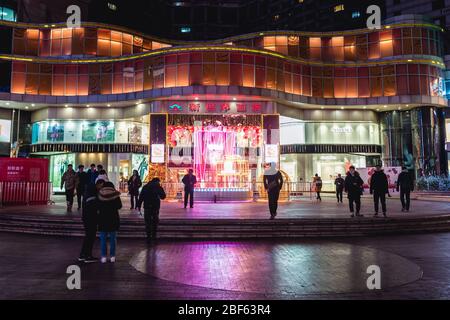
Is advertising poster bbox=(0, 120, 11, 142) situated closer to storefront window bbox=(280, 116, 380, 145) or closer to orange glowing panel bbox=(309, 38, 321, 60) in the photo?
storefront window bbox=(280, 116, 380, 145)

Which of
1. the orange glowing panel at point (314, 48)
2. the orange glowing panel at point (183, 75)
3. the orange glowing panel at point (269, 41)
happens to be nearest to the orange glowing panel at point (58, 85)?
the orange glowing panel at point (183, 75)

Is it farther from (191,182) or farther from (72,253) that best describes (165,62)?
(72,253)

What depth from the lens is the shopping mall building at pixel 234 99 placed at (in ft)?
107

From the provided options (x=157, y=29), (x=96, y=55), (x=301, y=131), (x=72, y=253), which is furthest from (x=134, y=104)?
(x=157, y=29)

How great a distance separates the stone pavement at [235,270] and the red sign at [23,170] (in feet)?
30.9

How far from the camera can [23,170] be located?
19.8 m

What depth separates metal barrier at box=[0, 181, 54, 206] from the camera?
64.3 feet

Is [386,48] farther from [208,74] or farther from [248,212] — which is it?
[248,212]

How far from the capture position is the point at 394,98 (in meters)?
38.6

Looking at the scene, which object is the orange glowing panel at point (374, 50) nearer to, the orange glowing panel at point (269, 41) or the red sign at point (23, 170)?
the orange glowing panel at point (269, 41)

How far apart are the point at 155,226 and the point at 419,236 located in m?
8.46

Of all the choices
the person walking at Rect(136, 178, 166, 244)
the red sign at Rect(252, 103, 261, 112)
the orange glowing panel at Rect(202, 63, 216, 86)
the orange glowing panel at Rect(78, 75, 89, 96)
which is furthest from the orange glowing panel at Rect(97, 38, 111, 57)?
the person walking at Rect(136, 178, 166, 244)

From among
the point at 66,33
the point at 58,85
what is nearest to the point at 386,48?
the point at 66,33

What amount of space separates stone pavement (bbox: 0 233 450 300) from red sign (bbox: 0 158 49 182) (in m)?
9.42
